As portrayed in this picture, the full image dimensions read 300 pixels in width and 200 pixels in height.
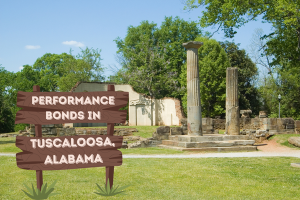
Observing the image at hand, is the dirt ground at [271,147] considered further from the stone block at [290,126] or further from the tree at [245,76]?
the tree at [245,76]

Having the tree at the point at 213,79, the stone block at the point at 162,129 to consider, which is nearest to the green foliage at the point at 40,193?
the stone block at the point at 162,129

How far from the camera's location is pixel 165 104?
35062 millimetres

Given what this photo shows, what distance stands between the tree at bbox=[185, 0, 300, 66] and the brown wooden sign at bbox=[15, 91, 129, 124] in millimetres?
13480

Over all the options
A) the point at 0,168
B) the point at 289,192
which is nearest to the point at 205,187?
the point at 289,192

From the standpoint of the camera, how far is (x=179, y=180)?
8.20 m

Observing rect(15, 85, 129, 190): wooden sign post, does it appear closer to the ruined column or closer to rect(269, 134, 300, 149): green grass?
the ruined column

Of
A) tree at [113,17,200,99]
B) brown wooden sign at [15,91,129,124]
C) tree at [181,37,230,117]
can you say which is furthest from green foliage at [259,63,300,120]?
brown wooden sign at [15,91,129,124]

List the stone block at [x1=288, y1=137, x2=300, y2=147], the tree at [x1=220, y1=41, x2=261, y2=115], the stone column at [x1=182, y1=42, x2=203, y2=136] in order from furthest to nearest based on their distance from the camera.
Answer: the tree at [x1=220, y1=41, x2=261, y2=115] → the stone block at [x1=288, y1=137, x2=300, y2=147] → the stone column at [x1=182, y1=42, x2=203, y2=136]

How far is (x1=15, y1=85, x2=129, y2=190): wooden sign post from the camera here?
21.4 ft

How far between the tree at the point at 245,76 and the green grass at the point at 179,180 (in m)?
28.0

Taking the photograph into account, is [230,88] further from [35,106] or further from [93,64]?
[93,64]

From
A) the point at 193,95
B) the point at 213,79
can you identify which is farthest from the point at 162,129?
the point at 213,79

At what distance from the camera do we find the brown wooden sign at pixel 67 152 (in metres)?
6.50

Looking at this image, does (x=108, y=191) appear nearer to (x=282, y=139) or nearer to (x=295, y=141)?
(x=295, y=141)
